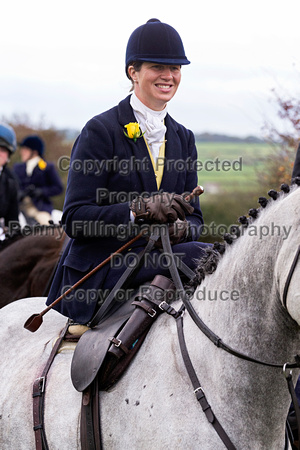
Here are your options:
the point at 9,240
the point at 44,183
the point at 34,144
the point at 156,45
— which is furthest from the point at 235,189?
the point at 156,45

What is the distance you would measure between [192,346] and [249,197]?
27.5 ft

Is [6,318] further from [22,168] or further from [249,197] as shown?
[22,168]

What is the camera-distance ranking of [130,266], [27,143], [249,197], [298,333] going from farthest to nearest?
[27,143], [249,197], [130,266], [298,333]

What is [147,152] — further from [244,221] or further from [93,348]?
[93,348]

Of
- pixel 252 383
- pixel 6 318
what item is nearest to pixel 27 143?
pixel 6 318

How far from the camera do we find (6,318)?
4.53 m

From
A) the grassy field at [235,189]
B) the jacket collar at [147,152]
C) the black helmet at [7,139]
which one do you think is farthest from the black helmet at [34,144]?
the jacket collar at [147,152]

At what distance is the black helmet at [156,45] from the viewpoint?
364cm

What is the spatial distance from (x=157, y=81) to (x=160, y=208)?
0.87m

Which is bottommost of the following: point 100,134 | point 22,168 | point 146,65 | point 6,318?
point 22,168

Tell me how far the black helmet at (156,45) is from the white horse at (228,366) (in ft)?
4.16

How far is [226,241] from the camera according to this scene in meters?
3.15

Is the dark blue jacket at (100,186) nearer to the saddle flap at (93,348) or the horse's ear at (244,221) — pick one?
the saddle flap at (93,348)

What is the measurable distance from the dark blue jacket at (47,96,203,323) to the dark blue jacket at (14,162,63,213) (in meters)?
8.71
